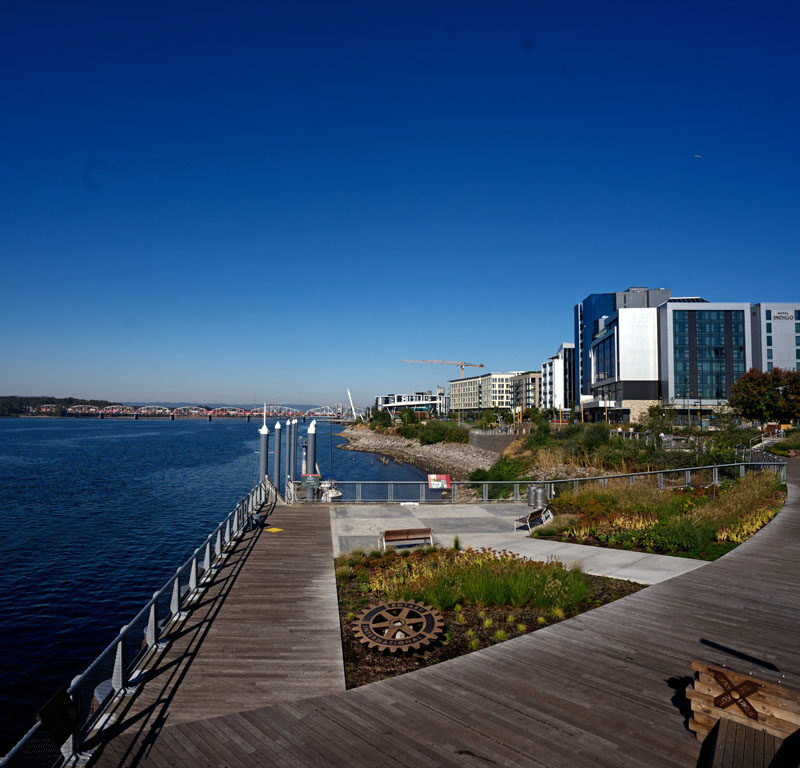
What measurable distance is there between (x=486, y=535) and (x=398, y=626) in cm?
855

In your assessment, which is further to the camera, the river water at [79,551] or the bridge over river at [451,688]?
the river water at [79,551]

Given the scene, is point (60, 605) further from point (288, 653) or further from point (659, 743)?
point (659, 743)

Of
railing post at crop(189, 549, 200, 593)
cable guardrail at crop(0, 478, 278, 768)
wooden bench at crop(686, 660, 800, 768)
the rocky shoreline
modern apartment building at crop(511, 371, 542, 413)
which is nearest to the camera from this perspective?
wooden bench at crop(686, 660, 800, 768)

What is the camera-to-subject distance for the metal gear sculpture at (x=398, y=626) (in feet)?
27.6

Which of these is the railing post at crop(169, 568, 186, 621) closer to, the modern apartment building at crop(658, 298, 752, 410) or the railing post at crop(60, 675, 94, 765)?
the railing post at crop(60, 675, 94, 765)

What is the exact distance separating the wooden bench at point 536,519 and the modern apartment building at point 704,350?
8512 cm

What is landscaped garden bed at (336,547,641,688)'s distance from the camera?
8.33 m

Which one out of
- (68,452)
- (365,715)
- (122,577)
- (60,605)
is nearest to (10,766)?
(365,715)

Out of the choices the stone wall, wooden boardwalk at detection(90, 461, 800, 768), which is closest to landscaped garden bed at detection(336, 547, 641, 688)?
wooden boardwalk at detection(90, 461, 800, 768)

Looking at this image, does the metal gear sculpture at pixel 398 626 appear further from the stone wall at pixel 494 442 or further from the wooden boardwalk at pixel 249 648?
the stone wall at pixel 494 442

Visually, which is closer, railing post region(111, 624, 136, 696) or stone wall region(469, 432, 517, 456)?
railing post region(111, 624, 136, 696)

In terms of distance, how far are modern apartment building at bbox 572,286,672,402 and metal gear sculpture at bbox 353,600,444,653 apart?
390ft

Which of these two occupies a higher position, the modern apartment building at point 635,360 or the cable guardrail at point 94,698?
the modern apartment building at point 635,360

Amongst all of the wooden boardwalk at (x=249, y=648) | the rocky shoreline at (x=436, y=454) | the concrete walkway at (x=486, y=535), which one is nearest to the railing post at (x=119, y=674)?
the wooden boardwalk at (x=249, y=648)
